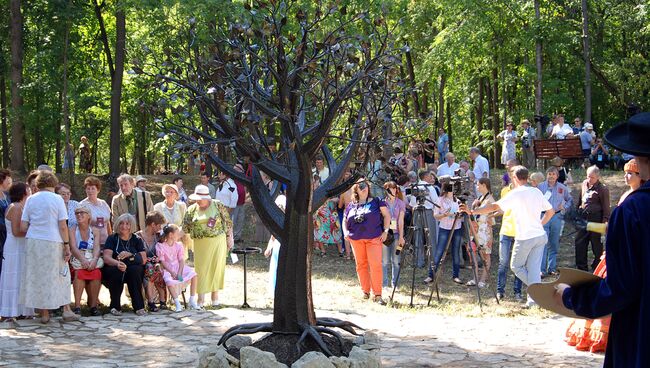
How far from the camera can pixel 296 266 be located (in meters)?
7.41

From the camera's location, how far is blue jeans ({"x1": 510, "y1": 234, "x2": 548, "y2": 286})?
36.6ft

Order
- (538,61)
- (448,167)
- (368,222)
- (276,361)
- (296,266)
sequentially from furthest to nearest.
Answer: (538,61)
(448,167)
(368,222)
(296,266)
(276,361)

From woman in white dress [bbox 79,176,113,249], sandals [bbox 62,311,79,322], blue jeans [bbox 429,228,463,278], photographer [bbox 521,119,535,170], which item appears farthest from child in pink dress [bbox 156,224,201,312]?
photographer [bbox 521,119,535,170]

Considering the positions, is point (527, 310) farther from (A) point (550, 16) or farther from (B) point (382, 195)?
(A) point (550, 16)

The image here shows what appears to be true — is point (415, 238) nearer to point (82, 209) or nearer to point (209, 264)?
point (209, 264)

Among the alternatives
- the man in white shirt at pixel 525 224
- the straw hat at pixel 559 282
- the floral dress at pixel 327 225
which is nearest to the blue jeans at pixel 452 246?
the man in white shirt at pixel 525 224

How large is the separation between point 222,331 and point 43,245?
239 cm

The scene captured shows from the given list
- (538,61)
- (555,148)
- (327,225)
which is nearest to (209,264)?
(327,225)

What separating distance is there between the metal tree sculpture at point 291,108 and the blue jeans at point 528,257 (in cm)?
417

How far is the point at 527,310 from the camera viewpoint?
37.4 feet

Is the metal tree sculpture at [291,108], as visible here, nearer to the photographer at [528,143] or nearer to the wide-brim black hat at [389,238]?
the wide-brim black hat at [389,238]

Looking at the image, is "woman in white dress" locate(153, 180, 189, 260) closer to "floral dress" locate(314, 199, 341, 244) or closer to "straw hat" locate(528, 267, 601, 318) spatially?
"floral dress" locate(314, 199, 341, 244)

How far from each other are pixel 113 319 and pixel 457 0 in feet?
63.7

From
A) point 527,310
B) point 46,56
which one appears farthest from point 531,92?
point 527,310
